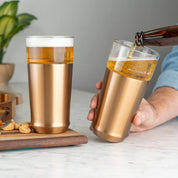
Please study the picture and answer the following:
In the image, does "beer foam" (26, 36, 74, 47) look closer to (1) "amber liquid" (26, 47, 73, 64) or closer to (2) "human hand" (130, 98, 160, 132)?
(1) "amber liquid" (26, 47, 73, 64)

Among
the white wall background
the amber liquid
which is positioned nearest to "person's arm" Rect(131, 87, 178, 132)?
the amber liquid

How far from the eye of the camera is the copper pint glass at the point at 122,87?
59cm

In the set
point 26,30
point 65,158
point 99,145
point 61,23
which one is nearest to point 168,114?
point 99,145

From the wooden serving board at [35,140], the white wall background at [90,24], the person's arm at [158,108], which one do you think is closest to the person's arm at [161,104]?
the person's arm at [158,108]

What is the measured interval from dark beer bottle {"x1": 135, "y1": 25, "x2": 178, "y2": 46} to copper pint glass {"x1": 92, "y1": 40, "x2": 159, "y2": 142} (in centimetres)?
3

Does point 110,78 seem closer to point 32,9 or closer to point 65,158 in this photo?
point 65,158

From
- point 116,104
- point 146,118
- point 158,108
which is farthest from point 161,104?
point 116,104

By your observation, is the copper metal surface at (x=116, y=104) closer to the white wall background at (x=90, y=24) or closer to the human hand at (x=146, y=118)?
the human hand at (x=146, y=118)

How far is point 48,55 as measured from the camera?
2.01ft

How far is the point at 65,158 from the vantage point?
0.60m

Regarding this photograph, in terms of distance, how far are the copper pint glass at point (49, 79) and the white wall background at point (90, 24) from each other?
3.51ft

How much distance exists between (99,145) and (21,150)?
163 mm

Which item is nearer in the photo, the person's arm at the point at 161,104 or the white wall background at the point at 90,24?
the person's arm at the point at 161,104

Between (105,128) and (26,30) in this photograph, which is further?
(26,30)
